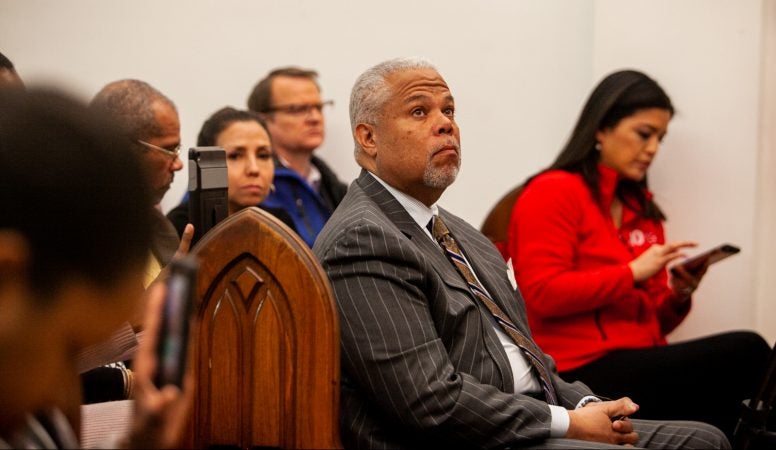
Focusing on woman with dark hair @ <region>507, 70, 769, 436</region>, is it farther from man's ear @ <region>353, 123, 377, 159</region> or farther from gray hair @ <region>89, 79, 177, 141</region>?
gray hair @ <region>89, 79, 177, 141</region>

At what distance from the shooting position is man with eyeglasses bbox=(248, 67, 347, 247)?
155 inches

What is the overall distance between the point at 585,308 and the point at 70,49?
2410 mm

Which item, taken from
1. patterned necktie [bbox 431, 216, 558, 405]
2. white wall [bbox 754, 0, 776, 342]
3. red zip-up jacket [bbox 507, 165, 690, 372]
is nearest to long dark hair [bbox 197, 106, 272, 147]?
red zip-up jacket [bbox 507, 165, 690, 372]

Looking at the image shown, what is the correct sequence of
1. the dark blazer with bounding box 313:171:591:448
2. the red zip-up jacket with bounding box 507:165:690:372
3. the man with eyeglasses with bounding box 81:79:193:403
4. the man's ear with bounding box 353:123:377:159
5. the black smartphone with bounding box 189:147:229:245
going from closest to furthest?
the dark blazer with bounding box 313:171:591:448 → the black smartphone with bounding box 189:147:229:245 → the man's ear with bounding box 353:123:377:159 → the man with eyeglasses with bounding box 81:79:193:403 → the red zip-up jacket with bounding box 507:165:690:372

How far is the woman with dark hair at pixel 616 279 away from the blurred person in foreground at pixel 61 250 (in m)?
2.12

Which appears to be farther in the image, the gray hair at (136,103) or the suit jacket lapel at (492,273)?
the gray hair at (136,103)

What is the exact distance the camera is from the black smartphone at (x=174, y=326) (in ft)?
3.36

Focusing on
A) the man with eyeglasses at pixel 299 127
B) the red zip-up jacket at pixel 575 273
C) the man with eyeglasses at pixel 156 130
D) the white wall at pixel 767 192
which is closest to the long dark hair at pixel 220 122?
the man with eyeglasses at pixel 299 127

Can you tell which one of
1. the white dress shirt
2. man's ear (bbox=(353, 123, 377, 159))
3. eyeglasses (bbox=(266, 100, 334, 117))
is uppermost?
eyeglasses (bbox=(266, 100, 334, 117))

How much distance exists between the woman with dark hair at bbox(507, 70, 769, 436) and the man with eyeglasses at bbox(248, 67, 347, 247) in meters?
1.00

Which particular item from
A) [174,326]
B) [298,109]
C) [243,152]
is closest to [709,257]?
[243,152]

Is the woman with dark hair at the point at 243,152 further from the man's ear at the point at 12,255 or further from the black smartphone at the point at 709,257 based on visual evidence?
the man's ear at the point at 12,255

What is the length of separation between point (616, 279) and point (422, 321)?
1308 mm

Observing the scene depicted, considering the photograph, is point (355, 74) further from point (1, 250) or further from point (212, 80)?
point (1, 250)
